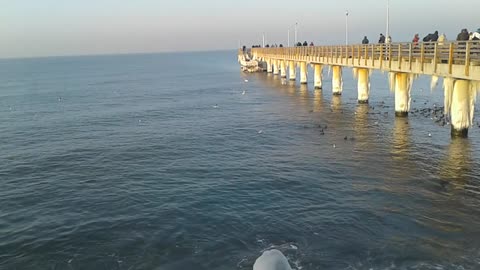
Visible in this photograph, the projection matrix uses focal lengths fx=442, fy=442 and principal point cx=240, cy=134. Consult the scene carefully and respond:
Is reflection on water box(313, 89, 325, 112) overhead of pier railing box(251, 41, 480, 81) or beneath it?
beneath

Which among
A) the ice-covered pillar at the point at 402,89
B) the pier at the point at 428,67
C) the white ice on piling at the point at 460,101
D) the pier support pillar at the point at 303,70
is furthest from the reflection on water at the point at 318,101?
the white ice on piling at the point at 460,101

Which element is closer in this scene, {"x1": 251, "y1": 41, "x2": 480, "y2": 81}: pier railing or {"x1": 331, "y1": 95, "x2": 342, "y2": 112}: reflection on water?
{"x1": 251, "y1": 41, "x2": 480, "y2": 81}: pier railing

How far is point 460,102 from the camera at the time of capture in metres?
27.3

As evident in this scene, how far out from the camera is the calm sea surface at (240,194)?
1435 centimetres

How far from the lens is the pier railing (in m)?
24.0

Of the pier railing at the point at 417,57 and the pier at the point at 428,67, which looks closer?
the pier railing at the point at 417,57

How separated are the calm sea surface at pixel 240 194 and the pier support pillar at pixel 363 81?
667cm

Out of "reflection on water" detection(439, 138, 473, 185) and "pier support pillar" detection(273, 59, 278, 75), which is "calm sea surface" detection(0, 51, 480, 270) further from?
"pier support pillar" detection(273, 59, 278, 75)

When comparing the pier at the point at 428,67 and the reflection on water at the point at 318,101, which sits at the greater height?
the pier at the point at 428,67

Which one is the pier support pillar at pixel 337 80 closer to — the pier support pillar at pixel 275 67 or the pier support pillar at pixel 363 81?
the pier support pillar at pixel 363 81

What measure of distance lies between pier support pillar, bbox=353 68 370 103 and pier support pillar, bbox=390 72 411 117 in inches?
241

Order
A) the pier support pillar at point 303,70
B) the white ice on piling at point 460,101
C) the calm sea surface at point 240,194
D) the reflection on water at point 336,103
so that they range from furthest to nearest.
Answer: the pier support pillar at point 303,70 → the reflection on water at point 336,103 → the white ice on piling at point 460,101 → the calm sea surface at point 240,194

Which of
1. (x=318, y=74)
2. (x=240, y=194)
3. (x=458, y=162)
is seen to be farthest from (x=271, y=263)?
(x=318, y=74)

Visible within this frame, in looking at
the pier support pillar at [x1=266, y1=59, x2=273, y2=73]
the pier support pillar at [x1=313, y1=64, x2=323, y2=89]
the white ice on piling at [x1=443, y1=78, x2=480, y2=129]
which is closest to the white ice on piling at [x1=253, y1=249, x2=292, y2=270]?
the white ice on piling at [x1=443, y1=78, x2=480, y2=129]
